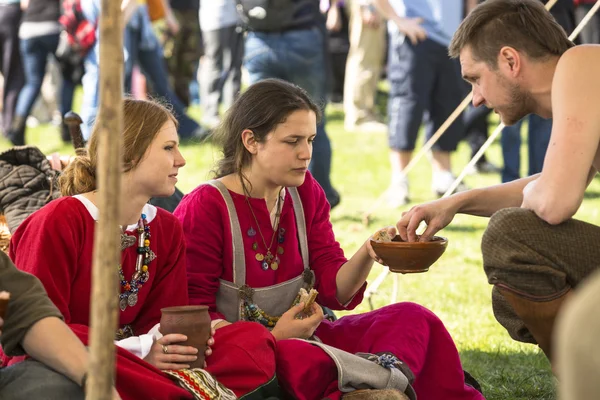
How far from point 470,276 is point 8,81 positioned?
5.56 m

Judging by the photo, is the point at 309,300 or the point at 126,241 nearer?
the point at 126,241

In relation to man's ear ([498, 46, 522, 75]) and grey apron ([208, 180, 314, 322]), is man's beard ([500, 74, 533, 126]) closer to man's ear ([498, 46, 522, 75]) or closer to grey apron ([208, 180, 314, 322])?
man's ear ([498, 46, 522, 75])

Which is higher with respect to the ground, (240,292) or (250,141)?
(250,141)

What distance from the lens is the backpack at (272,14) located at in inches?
274

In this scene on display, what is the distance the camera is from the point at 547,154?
3.29 m

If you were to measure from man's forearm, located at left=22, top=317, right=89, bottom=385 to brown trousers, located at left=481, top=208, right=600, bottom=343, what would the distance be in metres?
1.27

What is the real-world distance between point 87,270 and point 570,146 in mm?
1511

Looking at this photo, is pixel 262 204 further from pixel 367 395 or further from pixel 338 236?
pixel 338 236

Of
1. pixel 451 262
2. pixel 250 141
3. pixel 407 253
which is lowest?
pixel 451 262

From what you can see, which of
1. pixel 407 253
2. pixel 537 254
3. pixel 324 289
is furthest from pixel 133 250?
pixel 537 254

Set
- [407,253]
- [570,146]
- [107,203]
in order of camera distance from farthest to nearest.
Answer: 1. [407,253]
2. [570,146]
3. [107,203]

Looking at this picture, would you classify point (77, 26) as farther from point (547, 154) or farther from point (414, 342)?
point (547, 154)

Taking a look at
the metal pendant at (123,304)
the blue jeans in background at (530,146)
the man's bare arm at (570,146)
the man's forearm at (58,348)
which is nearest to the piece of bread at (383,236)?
the man's bare arm at (570,146)

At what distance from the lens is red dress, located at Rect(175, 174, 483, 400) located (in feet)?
12.2
